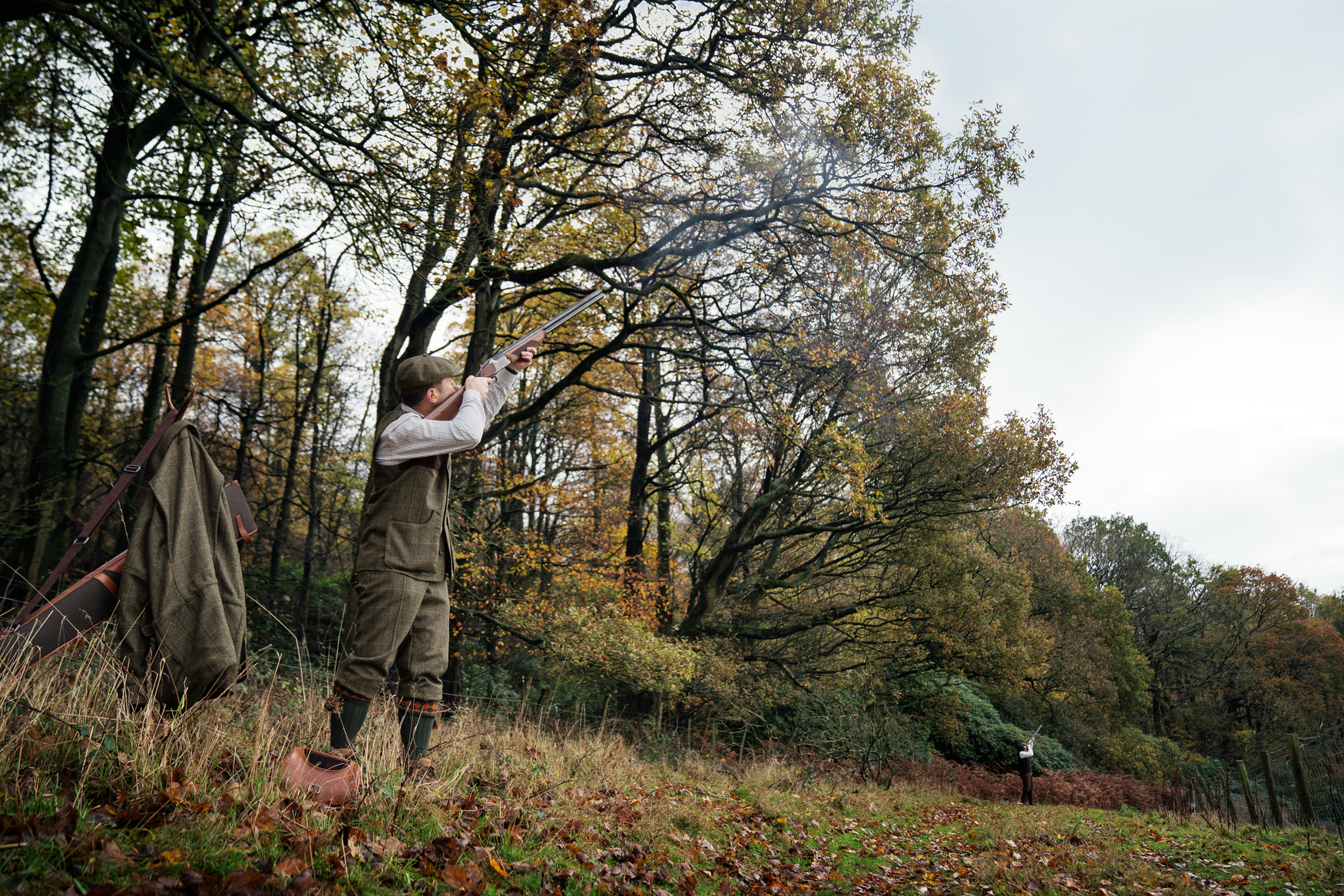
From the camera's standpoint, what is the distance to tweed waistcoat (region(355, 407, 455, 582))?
134 inches

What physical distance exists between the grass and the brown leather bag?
75 mm

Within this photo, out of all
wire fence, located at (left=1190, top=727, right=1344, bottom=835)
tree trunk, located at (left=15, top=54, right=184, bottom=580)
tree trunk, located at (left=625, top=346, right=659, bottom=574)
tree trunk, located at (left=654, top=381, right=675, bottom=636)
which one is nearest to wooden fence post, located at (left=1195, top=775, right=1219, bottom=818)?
wire fence, located at (left=1190, top=727, right=1344, bottom=835)

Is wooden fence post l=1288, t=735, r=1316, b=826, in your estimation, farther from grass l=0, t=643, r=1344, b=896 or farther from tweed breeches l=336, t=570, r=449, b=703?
tweed breeches l=336, t=570, r=449, b=703

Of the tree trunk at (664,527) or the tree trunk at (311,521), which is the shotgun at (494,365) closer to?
the tree trunk at (664,527)

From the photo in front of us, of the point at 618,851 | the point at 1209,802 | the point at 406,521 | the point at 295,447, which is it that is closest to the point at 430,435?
the point at 406,521

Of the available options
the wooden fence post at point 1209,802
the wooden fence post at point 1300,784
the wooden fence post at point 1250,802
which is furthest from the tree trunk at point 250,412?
the wooden fence post at point 1209,802

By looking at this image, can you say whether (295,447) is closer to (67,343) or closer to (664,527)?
(67,343)

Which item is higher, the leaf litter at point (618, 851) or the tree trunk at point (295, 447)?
the tree trunk at point (295, 447)

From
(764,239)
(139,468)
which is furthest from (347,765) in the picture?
(764,239)

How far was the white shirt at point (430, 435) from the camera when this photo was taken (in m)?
3.35

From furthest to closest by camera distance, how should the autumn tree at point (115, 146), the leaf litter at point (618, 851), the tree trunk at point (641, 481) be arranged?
1. the tree trunk at point (641, 481)
2. the autumn tree at point (115, 146)
3. the leaf litter at point (618, 851)

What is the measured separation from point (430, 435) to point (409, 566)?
608mm

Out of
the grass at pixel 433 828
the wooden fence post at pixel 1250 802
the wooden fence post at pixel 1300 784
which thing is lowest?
the wooden fence post at pixel 1250 802

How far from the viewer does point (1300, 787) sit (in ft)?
36.3
